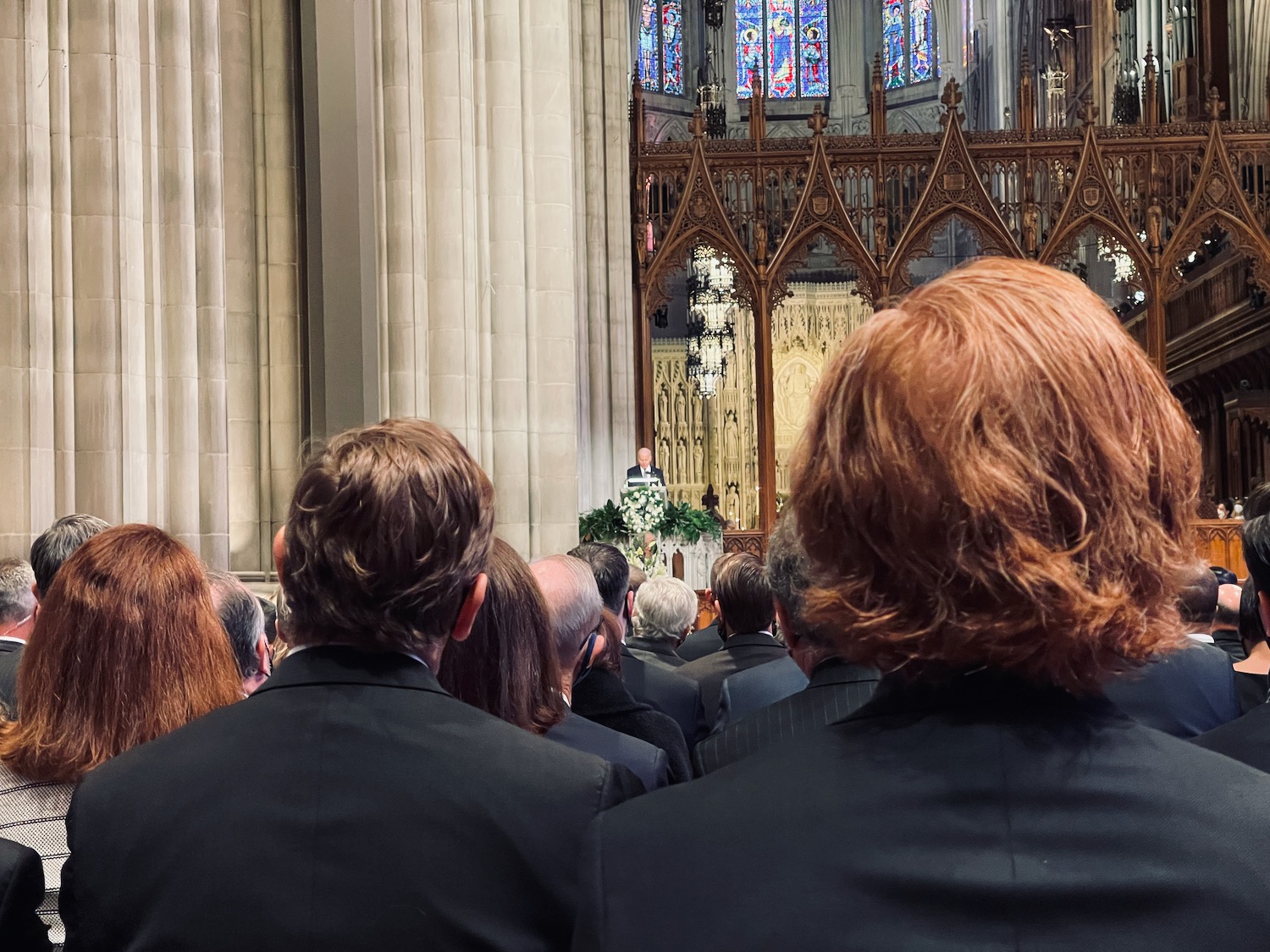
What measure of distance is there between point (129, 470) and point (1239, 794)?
5.71 meters

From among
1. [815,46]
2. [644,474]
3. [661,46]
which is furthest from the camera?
[815,46]

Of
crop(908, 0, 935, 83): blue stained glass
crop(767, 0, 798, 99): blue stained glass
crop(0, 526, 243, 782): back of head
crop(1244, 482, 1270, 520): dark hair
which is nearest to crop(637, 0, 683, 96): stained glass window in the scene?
crop(767, 0, 798, 99): blue stained glass

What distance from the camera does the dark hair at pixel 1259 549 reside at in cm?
233

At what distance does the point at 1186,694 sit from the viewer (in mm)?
3586

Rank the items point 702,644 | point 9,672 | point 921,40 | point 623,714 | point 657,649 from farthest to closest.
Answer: point 921,40 → point 702,644 → point 657,649 → point 623,714 → point 9,672

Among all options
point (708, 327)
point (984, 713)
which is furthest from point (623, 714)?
point (708, 327)

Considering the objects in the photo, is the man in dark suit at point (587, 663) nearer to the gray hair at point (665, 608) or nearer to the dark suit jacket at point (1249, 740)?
the dark suit jacket at point (1249, 740)

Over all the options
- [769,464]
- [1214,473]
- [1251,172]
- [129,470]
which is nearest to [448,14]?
[129,470]

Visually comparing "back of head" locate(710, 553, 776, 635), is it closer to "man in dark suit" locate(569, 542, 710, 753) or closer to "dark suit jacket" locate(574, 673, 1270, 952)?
"man in dark suit" locate(569, 542, 710, 753)

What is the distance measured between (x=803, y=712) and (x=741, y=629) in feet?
6.33

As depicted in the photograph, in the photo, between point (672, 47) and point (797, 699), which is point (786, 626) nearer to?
point (797, 699)

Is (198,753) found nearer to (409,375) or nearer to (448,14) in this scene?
(409,375)

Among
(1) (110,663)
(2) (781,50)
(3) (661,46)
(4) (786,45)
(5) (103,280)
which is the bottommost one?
(1) (110,663)

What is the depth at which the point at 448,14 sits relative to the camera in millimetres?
9695
